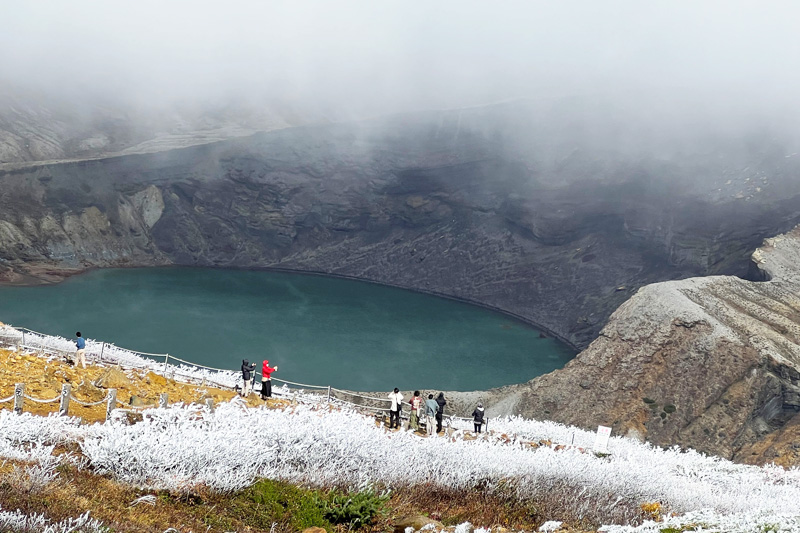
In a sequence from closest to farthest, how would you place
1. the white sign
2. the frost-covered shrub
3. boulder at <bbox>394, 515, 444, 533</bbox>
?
the frost-covered shrub → boulder at <bbox>394, 515, 444, 533</bbox> → the white sign

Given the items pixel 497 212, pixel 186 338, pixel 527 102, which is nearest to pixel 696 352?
pixel 186 338

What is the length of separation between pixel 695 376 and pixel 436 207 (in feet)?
268

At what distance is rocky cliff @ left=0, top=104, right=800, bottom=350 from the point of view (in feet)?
309

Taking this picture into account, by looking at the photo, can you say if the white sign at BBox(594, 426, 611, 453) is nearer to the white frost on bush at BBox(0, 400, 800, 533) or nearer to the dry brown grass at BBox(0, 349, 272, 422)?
the white frost on bush at BBox(0, 400, 800, 533)

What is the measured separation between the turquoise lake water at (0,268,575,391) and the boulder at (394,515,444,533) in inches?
1821

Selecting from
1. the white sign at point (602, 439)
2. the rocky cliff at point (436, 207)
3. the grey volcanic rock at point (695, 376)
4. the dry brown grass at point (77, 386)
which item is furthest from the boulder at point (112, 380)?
the rocky cliff at point (436, 207)

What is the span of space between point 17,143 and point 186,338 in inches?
2439

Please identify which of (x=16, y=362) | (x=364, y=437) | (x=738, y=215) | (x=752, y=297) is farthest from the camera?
(x=738, y=215)

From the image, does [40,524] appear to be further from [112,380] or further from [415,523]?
[112,380]

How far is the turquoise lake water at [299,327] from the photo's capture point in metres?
62.4

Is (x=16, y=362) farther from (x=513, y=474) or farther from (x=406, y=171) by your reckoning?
(x=406, y=171)

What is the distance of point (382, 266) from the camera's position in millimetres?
119875

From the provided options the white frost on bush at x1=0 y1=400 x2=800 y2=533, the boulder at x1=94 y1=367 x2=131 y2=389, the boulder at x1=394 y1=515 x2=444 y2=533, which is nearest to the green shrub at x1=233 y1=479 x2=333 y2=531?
the white frost on bush at x1=0 y1=400 x2=800 y2=533

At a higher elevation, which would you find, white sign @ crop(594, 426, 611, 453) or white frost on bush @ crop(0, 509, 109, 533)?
white sign @ crop(594, 426, 611, 453)
